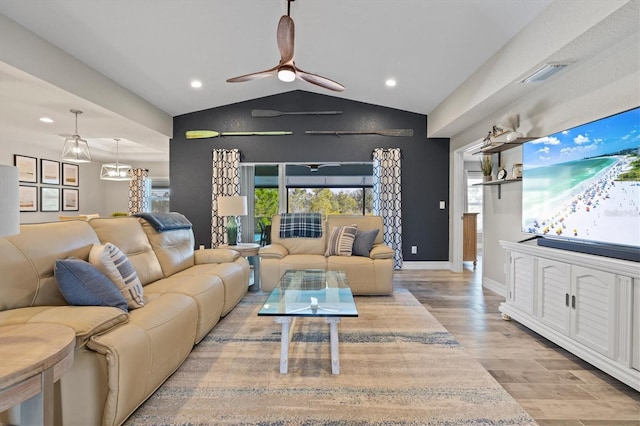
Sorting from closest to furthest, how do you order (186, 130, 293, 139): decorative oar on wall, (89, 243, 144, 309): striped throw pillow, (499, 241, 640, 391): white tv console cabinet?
(499, 241, 640, 391): white tv console cabinet, (89, 243, 144, 309): striped throw pillow, (186, 130, 293, 139): decorative oar on wall

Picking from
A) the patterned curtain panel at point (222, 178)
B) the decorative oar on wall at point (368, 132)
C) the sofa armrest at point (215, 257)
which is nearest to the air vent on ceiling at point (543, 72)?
the decorative oar on wall at point (368, 132)

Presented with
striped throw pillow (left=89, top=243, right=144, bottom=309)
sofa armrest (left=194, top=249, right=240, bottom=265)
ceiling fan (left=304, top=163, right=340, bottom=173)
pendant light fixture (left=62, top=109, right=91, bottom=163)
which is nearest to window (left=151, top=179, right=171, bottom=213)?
pendant light fixture (left=62, top=109, right=91, bottom=163)

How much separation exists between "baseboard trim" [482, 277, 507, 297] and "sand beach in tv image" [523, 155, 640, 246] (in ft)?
4.13

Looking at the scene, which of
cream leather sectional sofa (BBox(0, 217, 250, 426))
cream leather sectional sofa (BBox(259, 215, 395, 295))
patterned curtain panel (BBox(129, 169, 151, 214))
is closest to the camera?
cream leather sectional sofa (BBox(0, 217, 250, 426))

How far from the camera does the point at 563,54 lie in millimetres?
2395

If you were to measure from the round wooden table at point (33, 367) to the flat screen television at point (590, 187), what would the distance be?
2.91 m

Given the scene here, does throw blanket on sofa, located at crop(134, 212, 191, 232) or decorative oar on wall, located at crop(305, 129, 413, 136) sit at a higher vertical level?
decorative oar on wall, located at crop(305, 129, 413, 136)

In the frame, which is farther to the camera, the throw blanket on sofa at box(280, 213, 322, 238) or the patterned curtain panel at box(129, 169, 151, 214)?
the patterned curtain panel at box(129, 169, 151, 214)

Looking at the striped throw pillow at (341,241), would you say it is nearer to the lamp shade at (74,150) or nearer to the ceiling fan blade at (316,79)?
the ceiling fan blade at (316,79)

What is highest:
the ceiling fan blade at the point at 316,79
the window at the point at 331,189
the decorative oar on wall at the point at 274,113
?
the decorative oar on wall at the point at 274,113

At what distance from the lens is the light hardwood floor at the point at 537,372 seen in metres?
1.71

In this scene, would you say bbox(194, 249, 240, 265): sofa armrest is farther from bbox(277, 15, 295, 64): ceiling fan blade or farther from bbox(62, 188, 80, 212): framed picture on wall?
bbox(62, 188, 80, 212): framed picture on wall

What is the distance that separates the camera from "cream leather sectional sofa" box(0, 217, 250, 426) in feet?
4.66

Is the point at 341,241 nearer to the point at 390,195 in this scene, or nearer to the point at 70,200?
the point at 390,195
